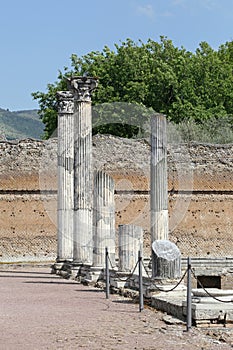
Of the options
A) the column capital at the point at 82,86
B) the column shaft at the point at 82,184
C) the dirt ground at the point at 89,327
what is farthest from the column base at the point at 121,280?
the column capital at the point at 82,86

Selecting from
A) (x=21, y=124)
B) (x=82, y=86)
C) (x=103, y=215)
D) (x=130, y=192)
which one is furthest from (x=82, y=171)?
(x=21, y=124)

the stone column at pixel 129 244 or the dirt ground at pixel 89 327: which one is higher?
the stone column at pixel 129 244

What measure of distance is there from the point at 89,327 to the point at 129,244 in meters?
4.81

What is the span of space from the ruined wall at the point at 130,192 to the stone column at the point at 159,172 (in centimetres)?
980

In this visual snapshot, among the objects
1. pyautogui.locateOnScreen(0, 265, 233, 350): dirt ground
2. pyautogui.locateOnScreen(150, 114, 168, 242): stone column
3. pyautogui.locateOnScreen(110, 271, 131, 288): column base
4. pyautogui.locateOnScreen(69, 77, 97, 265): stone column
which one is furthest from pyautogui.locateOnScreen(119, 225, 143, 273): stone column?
pyautogui.locateOnScreen(69, 77, 97, 265): stone column

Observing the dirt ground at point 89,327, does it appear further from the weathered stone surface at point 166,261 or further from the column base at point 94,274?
the column base at point 94,274

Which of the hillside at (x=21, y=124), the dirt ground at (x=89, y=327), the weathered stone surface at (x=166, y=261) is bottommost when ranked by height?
the dirt ground at (x=89, y=327)

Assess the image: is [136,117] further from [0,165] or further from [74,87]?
[74,87]

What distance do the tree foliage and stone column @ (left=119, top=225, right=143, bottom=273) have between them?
1866 centimetres

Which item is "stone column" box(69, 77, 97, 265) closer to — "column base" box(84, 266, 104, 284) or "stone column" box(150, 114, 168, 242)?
"column base" box(84, 266, 104, 284)

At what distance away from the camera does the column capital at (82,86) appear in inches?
651

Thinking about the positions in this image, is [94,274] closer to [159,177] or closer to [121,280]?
[121,280]

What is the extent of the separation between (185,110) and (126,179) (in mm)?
8718

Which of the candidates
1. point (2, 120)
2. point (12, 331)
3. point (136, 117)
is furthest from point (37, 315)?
point (2, 120)
